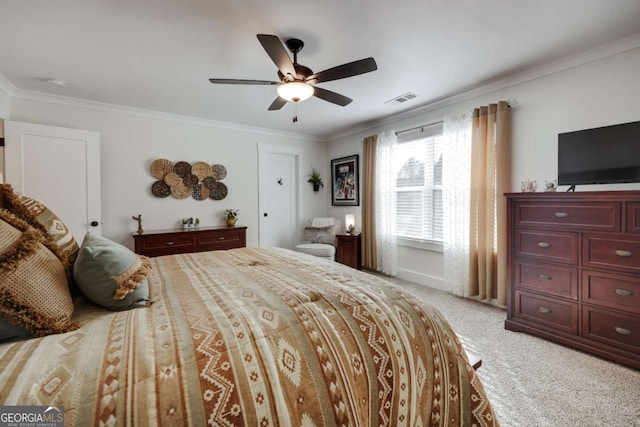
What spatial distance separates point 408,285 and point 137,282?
142 inches

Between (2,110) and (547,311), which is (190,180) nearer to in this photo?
(2,110)

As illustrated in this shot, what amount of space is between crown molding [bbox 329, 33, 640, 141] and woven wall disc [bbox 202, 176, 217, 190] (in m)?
2.86

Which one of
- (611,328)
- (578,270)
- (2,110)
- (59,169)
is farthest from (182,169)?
(611,328)

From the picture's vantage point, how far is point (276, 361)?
0.85 meters

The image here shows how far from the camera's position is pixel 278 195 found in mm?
5180

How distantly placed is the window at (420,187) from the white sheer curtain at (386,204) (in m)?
0.11

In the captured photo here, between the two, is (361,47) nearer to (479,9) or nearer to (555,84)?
(479,9)

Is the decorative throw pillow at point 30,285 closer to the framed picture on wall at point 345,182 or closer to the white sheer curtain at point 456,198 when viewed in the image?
the white sheer curtain at point 456,198

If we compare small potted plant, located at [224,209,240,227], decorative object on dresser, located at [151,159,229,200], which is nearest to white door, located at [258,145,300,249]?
small potted plant, located at [224,209,240,227]

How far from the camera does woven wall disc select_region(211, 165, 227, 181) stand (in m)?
4.40

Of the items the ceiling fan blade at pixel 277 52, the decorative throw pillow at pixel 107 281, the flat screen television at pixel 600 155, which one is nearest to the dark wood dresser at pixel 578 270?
the flat screen television at pixel 600 155

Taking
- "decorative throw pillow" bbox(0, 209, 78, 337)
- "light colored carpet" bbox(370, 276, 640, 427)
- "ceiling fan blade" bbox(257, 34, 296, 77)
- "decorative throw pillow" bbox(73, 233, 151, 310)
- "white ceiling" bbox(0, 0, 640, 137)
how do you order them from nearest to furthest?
"decorative throw pillow" bbox(0, 209, 78, 337) < "decorative throw pillow" bbox(73, 233, 151, 310) < "light colored carpet" bbox(370, 276, 640, 427) < "ceiling fan blade" bbox(257, 34, 296, 77) < "white ceiling" bbox(0, 0, 640, 137)

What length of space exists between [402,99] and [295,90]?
6.22 feet

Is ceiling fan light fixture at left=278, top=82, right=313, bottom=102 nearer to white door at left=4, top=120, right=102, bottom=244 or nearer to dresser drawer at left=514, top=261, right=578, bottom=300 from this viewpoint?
dresser drawer at left=514, top=261, right=578, bottom=300
